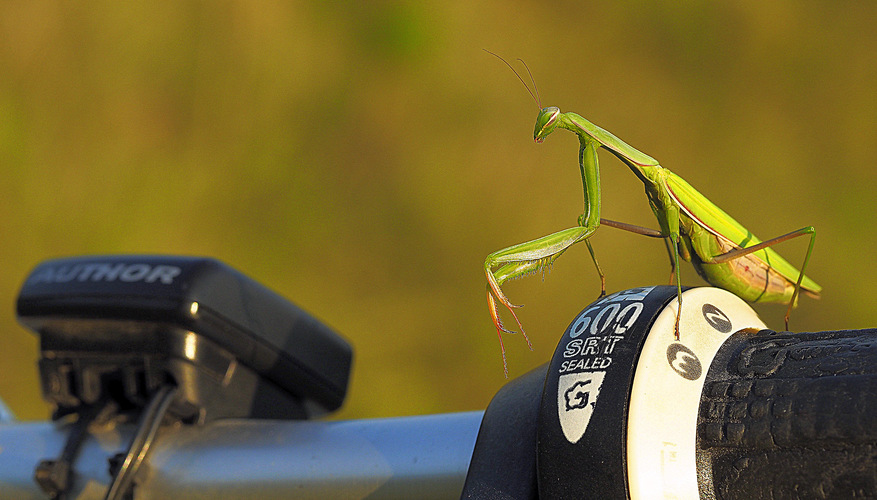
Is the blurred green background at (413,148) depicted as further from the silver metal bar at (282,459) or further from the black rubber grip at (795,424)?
the black rubber grip at (795,424)

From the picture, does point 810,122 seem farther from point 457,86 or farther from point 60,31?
point 60,31

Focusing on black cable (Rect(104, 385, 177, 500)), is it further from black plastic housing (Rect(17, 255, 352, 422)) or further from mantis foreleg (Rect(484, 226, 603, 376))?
mantis foreleg (Rect(484, 226, 603, 376))

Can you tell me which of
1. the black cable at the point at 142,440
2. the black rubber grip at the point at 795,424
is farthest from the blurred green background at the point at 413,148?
the black rubber grip at the point at 795,424

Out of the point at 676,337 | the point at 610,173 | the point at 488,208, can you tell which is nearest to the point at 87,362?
the point at 676,337

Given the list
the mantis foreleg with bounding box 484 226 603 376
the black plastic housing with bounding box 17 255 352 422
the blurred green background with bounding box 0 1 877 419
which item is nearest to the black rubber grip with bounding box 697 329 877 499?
the mantis foreleg with bounding box 484 226 603 376

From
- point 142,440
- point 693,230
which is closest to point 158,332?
point 142,440

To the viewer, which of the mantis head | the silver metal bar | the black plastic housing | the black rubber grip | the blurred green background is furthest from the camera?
the blurred green background
